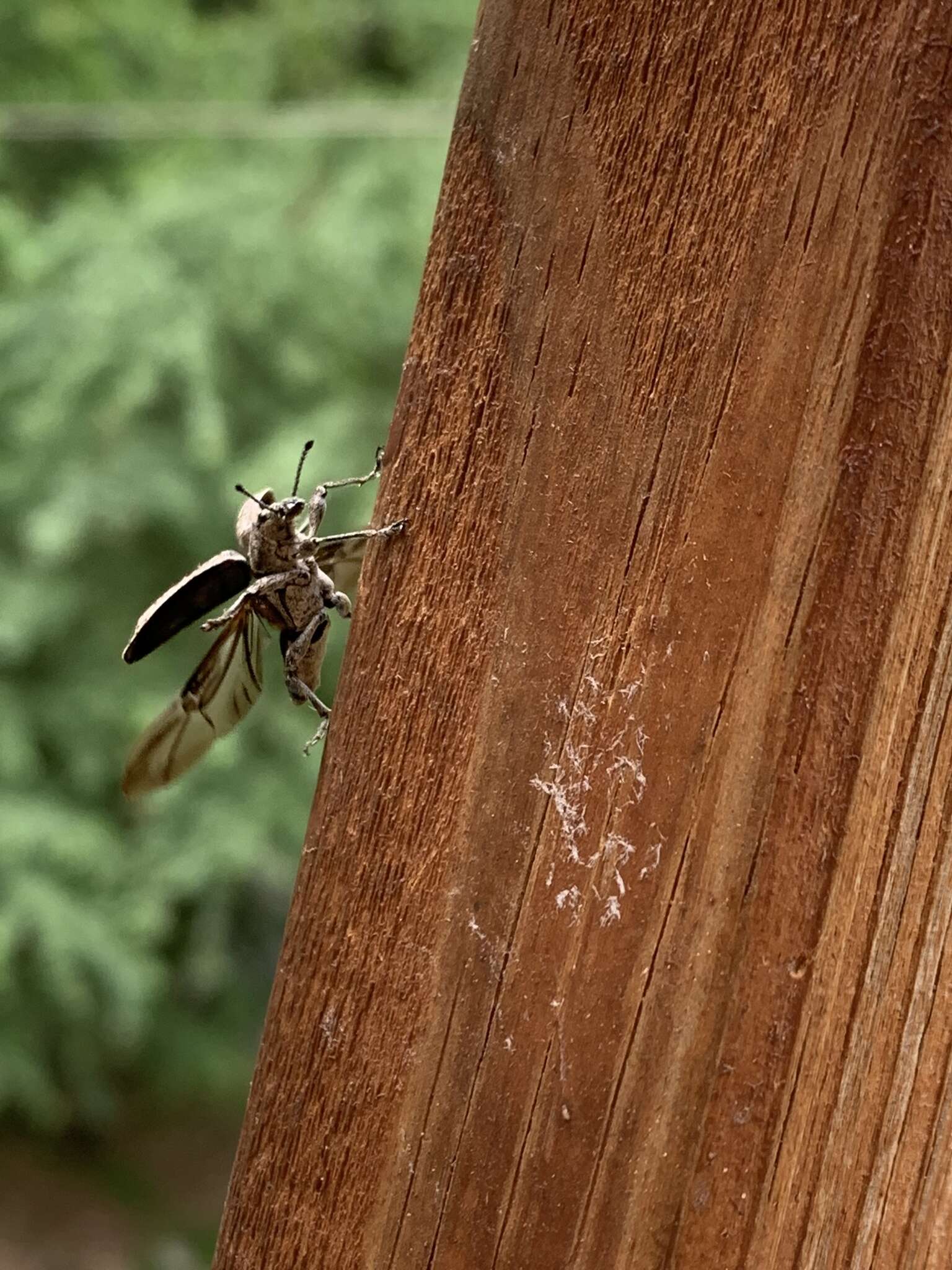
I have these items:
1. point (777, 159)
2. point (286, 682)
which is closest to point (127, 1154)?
point (286, 682)

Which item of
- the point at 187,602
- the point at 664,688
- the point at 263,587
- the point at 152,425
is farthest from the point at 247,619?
the point at 152,425

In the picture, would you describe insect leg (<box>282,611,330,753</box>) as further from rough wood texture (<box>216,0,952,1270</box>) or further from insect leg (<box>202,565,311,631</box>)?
rough wood texture (<box>216,0,952,1270</box>)

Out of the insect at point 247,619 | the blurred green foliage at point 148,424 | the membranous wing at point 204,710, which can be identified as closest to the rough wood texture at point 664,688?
the insect at point 247,619

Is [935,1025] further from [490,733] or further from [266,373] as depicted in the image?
[266,373]

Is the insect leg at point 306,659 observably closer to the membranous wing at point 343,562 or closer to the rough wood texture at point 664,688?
the membranous wing at point 343,562

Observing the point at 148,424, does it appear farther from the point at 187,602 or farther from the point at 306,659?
the point at 187,602
